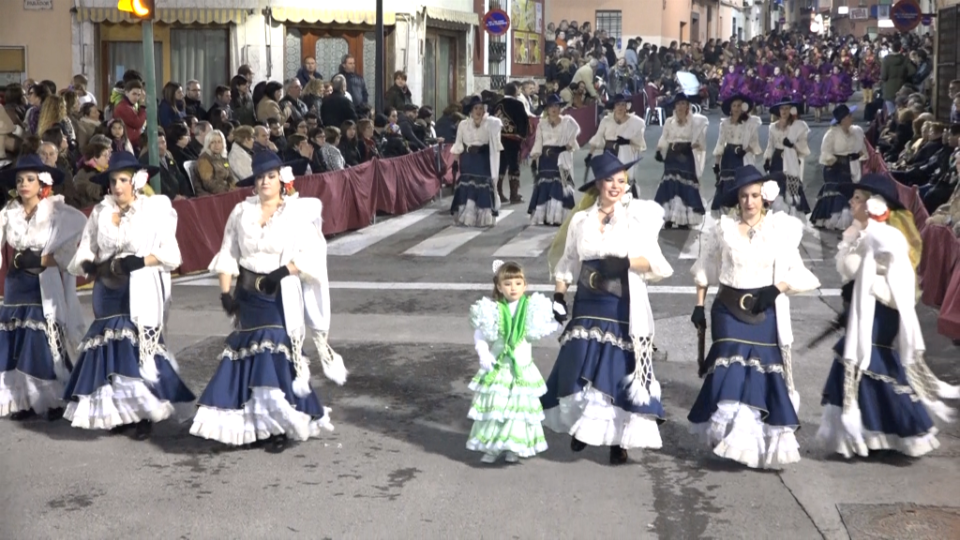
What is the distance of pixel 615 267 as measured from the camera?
809cm

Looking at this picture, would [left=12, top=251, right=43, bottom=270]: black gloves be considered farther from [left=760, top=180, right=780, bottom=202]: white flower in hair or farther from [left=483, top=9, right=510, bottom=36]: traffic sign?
[left=483, top=9, right=510, bottom=36]: traffic sign

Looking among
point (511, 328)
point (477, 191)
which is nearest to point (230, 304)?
point (511, 328)

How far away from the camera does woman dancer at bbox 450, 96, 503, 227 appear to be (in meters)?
19.0

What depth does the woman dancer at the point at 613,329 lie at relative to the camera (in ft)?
26.3

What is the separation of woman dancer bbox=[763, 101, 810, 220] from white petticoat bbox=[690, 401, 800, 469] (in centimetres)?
1077

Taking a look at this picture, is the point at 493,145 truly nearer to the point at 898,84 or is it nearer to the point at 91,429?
the point at 91,429

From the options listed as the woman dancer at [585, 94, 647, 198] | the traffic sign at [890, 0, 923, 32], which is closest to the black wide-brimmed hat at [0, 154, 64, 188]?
the woman dancer at [585, 94, 647, 198]

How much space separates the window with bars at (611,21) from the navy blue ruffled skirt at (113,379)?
46.2m

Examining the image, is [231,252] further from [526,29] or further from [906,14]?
[526,29]

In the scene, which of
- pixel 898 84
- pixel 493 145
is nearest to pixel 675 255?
pixel 493 145

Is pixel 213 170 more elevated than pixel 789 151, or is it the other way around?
pixel 789 151

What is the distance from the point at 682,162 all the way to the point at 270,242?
11056 mm

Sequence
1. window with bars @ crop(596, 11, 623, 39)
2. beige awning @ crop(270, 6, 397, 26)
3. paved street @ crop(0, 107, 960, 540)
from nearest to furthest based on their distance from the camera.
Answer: paved street @ crop(0, 107, 960, 540), beige awning @ crop(270, 6, 397, 26), window with bars @ crop(596, 11, 623, 39)

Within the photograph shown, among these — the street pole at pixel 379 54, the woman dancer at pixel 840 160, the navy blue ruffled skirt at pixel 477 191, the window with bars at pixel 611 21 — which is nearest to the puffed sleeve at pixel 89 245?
the navy blue ruffled skirt at pixel 477 191
